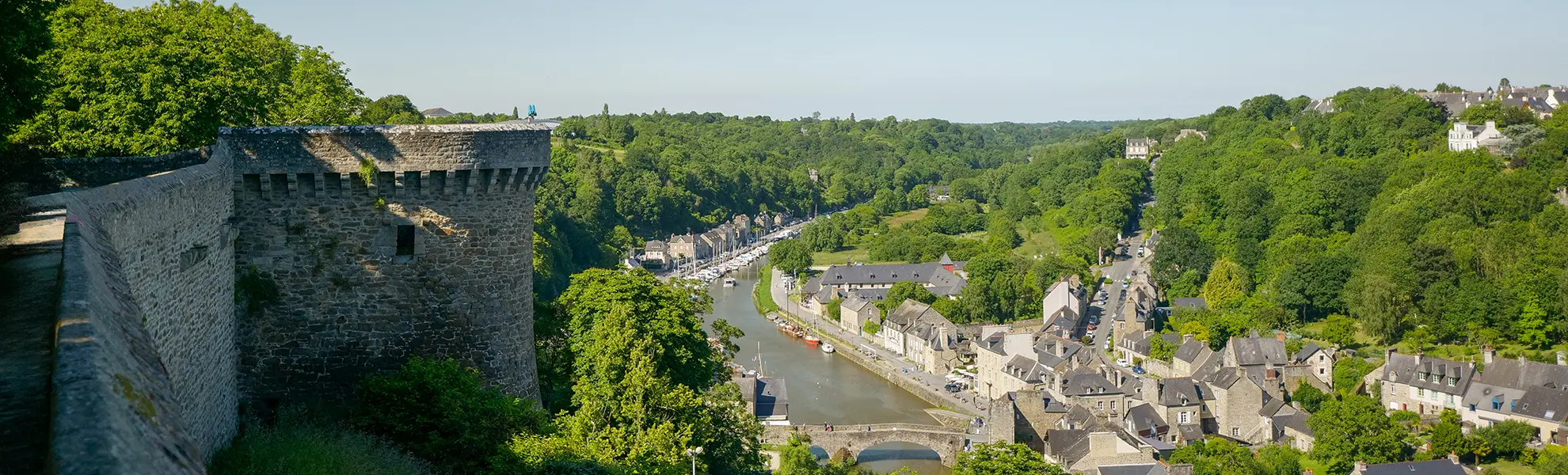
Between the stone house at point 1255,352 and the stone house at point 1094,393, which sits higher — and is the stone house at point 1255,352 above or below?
above

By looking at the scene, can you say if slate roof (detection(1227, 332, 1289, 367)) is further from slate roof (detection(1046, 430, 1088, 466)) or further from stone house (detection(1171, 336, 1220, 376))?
slate roof (detection(1046, 430, 1088, 466))

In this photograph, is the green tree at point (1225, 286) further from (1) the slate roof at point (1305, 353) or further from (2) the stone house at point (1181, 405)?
(2) the stone house at point (1181, 405)

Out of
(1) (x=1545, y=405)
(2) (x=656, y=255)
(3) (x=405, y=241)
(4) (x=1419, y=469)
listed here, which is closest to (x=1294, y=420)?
(1) (x=1545, y=405)

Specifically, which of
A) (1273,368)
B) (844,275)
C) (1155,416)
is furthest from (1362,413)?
(844,275)

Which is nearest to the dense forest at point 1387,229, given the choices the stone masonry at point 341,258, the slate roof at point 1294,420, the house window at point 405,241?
the slate roof at point 1294,420

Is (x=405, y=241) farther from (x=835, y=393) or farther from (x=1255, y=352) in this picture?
(x=1255, y=352)

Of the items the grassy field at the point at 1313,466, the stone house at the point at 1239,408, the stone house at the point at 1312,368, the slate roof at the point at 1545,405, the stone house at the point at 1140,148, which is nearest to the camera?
the grassy field at the point at 1313,466

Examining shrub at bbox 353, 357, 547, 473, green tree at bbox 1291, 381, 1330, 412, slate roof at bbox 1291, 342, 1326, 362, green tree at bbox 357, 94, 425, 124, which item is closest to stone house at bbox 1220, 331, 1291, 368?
slate roof at bbox 1291, 342, 1326, 362
